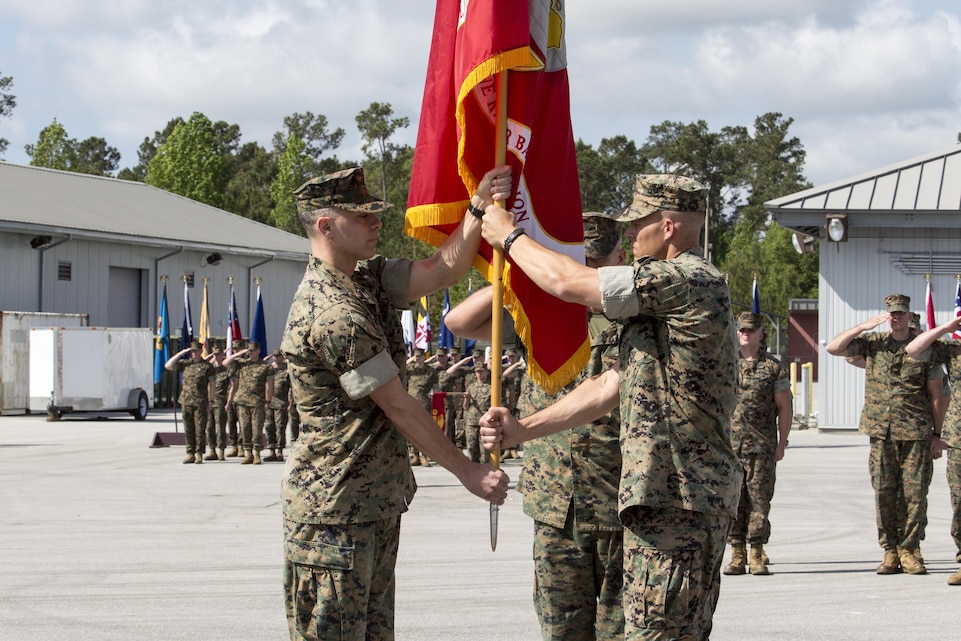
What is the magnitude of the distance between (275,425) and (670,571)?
19.6m

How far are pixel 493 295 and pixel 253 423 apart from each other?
1818 centimetres

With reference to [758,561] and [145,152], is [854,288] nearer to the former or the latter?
[758,561]

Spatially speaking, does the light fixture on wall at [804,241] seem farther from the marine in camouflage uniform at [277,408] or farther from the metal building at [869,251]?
the marine in camouflage uniform at [277,408]

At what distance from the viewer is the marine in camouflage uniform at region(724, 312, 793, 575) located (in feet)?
35.2

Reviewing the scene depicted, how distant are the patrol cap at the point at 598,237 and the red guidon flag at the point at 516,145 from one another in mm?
269

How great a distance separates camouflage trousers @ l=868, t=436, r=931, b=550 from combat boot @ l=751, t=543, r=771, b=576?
1043mm

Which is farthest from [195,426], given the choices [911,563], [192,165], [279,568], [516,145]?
[192,165]

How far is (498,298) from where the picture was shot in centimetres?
Result: 543

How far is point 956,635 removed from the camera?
821 centimetres

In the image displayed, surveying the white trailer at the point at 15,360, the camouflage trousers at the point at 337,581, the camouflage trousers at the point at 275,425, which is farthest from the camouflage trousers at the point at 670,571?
the white trailer at the point at 15,360

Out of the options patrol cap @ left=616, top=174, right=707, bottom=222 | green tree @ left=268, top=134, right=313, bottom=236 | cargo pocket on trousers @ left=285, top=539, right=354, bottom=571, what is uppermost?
green tree @ left=268, top=134, right=313, bottom=236

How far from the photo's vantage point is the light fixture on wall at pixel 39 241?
140ft

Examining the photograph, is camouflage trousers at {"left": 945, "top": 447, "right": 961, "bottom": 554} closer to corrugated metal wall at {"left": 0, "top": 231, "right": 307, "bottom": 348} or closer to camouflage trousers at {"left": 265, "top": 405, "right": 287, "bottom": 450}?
camouflage trousers at {"left": 265, "top": 405, "right": 287, "bottom": 450}

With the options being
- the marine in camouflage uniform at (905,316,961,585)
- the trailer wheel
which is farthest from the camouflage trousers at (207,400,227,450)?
the marine in camouflage uniform at (905,316,961,585)
